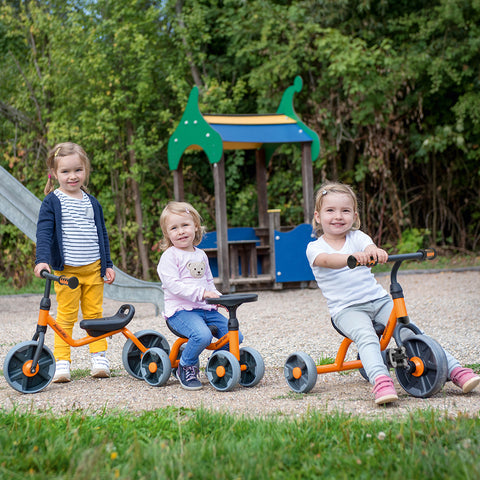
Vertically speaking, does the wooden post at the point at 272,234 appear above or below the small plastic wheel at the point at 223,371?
above

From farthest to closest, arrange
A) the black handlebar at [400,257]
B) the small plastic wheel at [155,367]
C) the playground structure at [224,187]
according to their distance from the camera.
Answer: the playground structure at [224,187] → the small plastic wheel at [155,367] → the black handlebar at [400,257]

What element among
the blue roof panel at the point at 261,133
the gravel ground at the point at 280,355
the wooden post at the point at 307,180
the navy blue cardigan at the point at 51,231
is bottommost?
the gravel ground at the point at 280,355

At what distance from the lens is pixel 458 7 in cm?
978

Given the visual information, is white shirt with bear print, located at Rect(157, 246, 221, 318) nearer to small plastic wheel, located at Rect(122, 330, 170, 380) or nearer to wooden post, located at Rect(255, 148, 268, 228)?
small plastic wheel, located at Rect(122, 330, 170, 380)

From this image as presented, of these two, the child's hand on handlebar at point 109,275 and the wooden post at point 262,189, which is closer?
the child's hand on handlebar at point 109,275

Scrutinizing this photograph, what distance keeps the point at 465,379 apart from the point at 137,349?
1953 millimetres

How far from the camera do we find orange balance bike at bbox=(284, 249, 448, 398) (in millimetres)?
2988

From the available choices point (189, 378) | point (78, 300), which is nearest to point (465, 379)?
point (189, 378)

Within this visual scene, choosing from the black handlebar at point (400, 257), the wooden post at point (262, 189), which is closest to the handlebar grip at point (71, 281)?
the black handlebar at point (400, 257)

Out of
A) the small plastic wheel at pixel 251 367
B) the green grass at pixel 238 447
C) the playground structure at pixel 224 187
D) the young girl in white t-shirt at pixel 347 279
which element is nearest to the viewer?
the green grass at pixel 238 447

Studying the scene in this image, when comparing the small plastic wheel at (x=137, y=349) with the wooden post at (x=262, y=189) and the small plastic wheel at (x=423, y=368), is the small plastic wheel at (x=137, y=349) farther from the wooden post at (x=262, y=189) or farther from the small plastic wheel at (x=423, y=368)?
the wooden post at (x=262, y=189)

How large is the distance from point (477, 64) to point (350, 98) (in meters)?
2.11

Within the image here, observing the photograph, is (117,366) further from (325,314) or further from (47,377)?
(325,314)

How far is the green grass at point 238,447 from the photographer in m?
2.01
